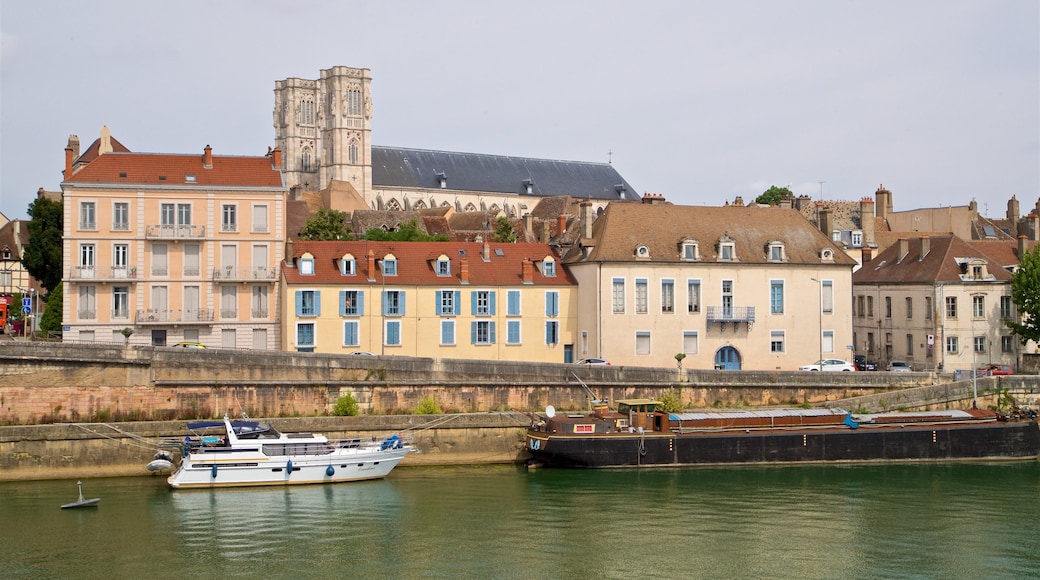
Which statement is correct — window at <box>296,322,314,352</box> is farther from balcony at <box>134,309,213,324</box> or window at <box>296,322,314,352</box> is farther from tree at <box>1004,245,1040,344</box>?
tree at <box>1004,245,1040,344</box>

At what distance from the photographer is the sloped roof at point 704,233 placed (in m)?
47.6

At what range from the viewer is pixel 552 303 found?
4759 centimetres

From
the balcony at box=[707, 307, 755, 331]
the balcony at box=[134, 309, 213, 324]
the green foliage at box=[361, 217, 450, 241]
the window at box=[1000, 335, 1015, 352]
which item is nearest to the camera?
the balcony at box=[134, 309, 213, 324]

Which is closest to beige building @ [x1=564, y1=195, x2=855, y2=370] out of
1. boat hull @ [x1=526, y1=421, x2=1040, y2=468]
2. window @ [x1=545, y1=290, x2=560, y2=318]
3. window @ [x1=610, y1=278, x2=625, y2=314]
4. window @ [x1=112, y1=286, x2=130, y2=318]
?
window @ [x1=610, y1=278, x2=625, y2=314]

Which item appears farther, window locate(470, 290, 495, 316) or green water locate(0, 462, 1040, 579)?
window locate(470, 290, 495, 316)

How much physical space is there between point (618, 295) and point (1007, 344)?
1895cm

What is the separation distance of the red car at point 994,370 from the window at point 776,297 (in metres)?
8.62

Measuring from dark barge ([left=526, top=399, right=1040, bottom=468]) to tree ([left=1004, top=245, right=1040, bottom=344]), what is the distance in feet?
32.7

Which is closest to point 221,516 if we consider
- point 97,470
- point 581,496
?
Answer: point 97,470

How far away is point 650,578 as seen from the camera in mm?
24438

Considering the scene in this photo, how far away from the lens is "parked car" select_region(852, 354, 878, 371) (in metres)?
51.6

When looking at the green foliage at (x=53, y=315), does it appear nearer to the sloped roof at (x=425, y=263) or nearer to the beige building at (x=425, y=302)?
the beige building at (x=425, y=302)

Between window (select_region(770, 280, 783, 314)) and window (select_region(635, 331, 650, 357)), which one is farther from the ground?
window (select_region(770, 280, 783, 314))

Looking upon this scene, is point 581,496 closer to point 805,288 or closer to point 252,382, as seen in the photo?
point 252,382
